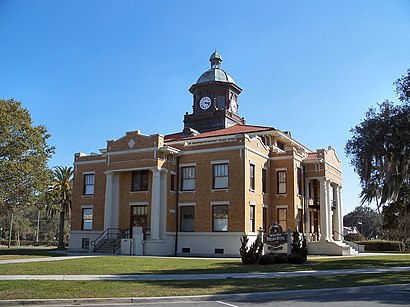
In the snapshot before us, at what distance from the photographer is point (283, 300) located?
13.2 meters

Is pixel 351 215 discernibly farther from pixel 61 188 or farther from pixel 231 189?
pixel 231 189

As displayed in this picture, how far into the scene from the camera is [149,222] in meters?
37.4

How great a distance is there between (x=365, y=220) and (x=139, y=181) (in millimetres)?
77895

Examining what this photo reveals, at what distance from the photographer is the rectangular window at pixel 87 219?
41969 millimetres

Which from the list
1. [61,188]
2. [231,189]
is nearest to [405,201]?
[231,189]

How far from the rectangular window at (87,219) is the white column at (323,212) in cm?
2000

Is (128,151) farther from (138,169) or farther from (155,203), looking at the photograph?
(155,203)

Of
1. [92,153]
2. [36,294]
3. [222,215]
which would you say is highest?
[92,153]

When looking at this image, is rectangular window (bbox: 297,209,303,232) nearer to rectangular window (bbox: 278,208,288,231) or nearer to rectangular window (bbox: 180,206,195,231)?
rectangular window (bbox: 278,208,288,231)

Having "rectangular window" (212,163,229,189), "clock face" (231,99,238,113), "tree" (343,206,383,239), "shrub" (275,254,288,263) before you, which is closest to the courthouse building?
"rectangular window" (212,163,229,189)

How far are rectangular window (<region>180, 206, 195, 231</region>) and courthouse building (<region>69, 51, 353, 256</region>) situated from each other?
0.08 meters

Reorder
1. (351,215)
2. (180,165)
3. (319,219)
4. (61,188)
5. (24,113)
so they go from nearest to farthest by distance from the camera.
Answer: (24,113), (180,165), (319,219), (61,188), (351,215)

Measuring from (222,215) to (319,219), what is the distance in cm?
1302

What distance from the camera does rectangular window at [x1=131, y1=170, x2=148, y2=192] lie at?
3844 cm
